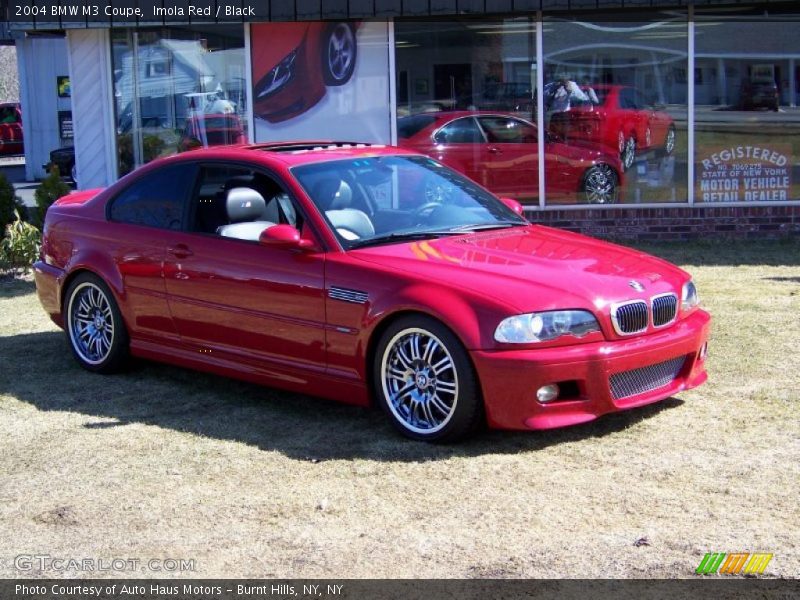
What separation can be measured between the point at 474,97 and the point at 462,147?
1.94 ft

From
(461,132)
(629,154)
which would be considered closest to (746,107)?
(629,154)

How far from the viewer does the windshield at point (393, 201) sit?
650 cm

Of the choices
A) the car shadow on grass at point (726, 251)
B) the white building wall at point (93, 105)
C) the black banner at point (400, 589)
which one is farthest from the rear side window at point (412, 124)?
the black banner at point (400, 589)

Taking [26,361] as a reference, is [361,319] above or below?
above

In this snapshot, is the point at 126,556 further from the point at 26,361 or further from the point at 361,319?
the point at 26,361

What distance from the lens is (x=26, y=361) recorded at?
818 centimetres

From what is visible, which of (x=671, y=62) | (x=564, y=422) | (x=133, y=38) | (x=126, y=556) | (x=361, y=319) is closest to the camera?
(x=126, y=556)

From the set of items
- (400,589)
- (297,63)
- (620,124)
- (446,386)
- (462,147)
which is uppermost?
(297,63)

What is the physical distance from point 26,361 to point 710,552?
549cm

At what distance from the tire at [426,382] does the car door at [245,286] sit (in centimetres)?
50

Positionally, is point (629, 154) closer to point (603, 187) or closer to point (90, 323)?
point (603, 187)

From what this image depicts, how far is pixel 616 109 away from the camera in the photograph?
12805 mm

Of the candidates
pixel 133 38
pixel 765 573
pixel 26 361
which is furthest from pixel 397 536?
pixel 133 38

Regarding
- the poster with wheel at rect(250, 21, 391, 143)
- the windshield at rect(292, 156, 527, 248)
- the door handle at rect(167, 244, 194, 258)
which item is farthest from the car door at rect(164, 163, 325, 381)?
the poster with wheel at rect(250, 21, 391, 143)
